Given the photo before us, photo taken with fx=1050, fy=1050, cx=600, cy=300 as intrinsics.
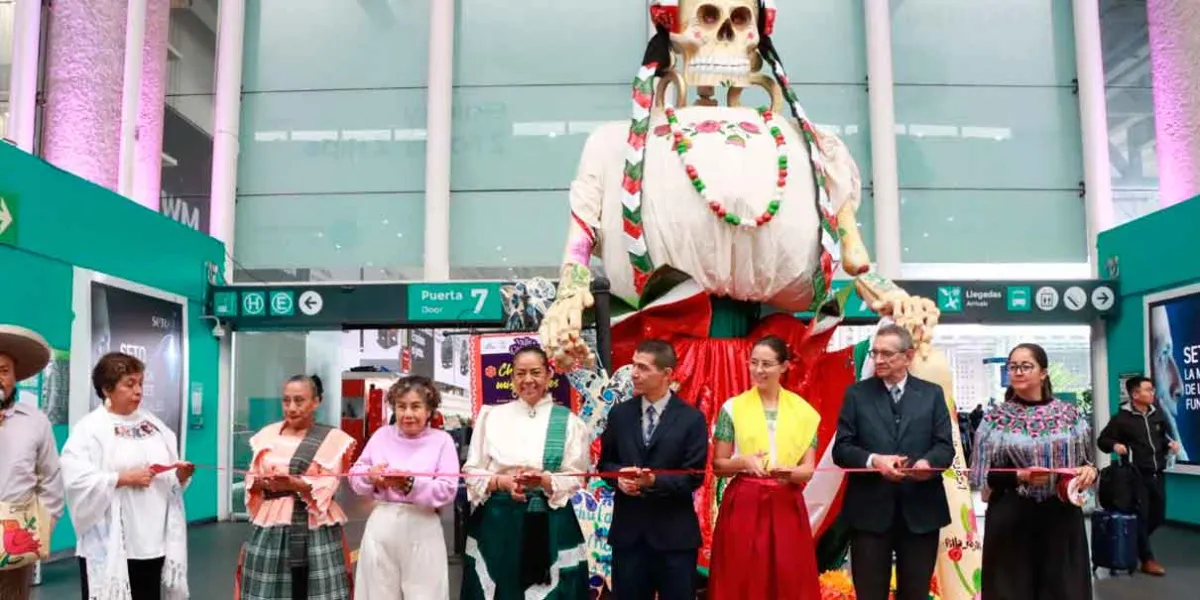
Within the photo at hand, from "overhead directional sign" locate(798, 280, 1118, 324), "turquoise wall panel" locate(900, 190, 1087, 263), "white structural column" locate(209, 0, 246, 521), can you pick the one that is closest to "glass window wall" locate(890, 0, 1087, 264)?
"turquoise wall panel" locate(900, 190, 1087, 263)

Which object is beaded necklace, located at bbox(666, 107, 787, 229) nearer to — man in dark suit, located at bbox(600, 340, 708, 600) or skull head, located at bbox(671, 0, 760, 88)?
skull head, located at bbox(671, 0, 760, 88)

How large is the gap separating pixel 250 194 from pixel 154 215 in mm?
2480

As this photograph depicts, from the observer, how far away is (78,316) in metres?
7.14

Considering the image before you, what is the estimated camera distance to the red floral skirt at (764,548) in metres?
3.11

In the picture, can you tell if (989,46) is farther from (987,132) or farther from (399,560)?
(399,560)

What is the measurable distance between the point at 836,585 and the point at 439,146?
289 inches

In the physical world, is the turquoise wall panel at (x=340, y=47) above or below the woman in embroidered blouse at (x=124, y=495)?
above

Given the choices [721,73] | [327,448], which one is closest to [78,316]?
[327,448]

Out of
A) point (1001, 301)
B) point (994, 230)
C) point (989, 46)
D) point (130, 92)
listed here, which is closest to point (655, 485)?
point (1001, 301)

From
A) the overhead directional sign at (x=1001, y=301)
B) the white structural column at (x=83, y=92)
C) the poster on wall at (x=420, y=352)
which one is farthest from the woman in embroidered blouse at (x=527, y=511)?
the poster on wall at (x=420, y=352)

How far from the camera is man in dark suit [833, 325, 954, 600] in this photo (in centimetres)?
314

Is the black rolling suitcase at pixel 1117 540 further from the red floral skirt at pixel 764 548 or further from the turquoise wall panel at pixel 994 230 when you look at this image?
the turquoise wall panel at pixel 994 230

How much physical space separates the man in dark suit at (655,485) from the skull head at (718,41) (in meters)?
1.26

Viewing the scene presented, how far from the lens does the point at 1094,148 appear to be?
10305mm
